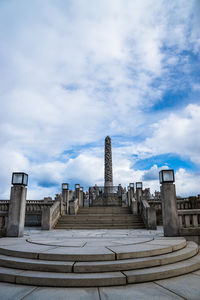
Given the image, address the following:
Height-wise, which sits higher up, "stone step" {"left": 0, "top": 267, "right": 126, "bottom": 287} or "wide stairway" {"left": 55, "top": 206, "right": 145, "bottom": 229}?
"stone step" {"left": 0, "top": 267, "right": 126, "bottom": 287}

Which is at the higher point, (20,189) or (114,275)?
(20,189)

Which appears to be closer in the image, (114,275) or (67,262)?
(114,275)

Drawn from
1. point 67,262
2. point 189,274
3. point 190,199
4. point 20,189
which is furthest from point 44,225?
point 190,199

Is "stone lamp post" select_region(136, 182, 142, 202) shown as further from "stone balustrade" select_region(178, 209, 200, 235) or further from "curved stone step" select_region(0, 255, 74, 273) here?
"curved stone step" select_region(0, 255, 74, 273)

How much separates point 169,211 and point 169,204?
27 cm

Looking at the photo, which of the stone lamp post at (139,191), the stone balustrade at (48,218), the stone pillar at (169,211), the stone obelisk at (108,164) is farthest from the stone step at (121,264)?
the stone obelisk at (108,164)

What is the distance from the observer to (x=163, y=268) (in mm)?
3725

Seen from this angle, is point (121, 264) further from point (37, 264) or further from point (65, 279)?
point (37, 264)

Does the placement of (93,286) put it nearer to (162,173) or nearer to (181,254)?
(181,254)

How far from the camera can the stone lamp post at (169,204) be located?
7414mm

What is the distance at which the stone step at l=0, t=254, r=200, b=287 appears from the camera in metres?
3.17

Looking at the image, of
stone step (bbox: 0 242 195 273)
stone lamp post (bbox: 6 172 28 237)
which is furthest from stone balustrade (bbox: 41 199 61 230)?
stone step (bbox: 0 242 195 273)

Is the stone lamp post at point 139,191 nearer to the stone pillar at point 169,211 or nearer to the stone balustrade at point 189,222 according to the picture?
the stone balustrade at point 189,222

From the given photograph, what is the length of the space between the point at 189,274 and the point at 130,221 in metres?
9.55
